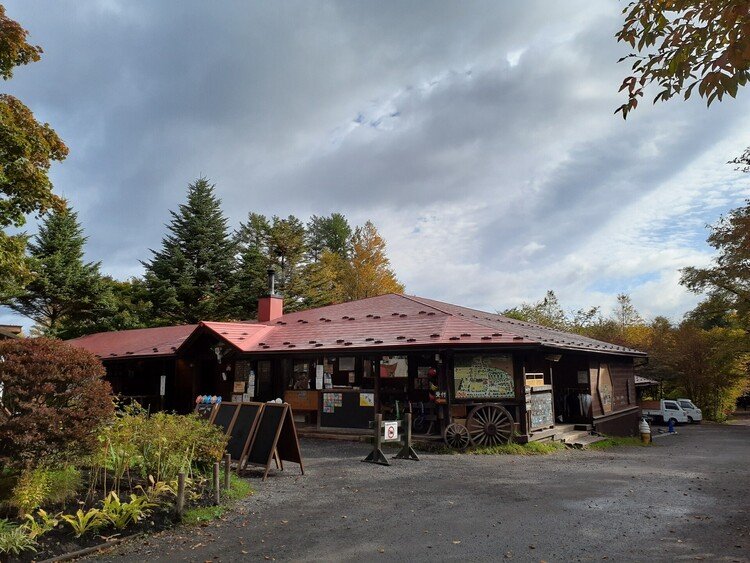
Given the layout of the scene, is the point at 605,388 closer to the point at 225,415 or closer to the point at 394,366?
the point at 394,366

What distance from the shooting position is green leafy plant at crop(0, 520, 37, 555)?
511 cm

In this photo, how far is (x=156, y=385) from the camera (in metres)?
21.9

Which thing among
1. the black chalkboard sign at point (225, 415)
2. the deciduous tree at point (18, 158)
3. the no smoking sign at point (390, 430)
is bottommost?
the no smoking sign at point (390, 430)

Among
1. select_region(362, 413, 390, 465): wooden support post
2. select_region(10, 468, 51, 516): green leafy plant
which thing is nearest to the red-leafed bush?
select_region(10, 468, 51, 516): green leafy plant

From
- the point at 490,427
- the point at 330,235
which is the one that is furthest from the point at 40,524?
the point at 330,235

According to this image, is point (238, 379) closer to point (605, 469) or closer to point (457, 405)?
point (457, 405)

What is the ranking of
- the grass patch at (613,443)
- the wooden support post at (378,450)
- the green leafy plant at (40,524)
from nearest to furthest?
the green leafy plant at (40,524) → the wooden support post at (378,450) → the grass patch at (613,443)

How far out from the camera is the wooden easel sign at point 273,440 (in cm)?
922

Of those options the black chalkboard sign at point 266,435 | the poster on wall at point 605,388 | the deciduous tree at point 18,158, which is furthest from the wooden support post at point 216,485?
the poster on wall at point 605,388

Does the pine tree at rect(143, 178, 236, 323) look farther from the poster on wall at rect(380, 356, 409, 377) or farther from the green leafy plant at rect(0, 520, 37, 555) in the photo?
the green leafy plant at rect(0, 520, 37, 555)

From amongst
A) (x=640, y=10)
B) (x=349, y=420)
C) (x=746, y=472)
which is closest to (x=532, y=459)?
(x=746, y=472)

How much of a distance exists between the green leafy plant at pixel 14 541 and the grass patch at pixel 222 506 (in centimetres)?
168

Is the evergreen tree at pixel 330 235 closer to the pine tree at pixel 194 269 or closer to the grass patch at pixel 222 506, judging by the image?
the pine tree at pixel 194 269

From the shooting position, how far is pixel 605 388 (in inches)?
785
